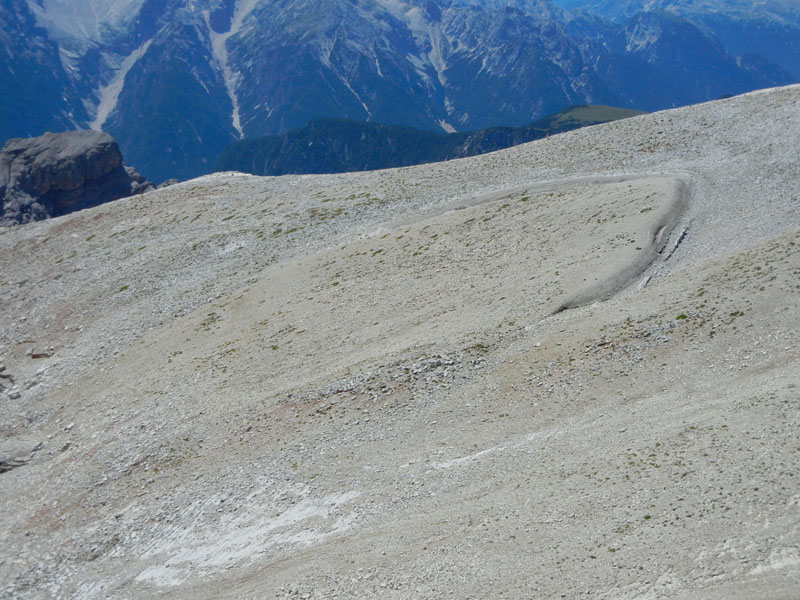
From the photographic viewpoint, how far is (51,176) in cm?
15575

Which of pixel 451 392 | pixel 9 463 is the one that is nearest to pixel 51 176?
pixel 9 463

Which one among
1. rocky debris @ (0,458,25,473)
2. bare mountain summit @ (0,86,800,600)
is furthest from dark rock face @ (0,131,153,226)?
rocky debris @ (0,458,25,473)

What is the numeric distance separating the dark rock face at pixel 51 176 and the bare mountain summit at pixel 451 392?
96.6 metres

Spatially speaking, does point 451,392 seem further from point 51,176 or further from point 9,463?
point 51,176

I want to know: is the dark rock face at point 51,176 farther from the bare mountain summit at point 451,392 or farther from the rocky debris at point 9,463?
the rocky debris at point 9,463

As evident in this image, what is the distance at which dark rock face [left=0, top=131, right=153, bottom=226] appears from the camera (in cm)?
15500

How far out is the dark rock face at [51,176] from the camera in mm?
155000

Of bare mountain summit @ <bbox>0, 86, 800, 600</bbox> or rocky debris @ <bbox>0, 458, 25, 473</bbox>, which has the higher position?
bare mountain summit @ <bbox>0, 86, 800, 600</bbox>

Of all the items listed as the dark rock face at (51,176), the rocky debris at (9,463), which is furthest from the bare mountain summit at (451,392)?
the dark rock face at (51,176)

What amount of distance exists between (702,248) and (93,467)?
3797 centimetres

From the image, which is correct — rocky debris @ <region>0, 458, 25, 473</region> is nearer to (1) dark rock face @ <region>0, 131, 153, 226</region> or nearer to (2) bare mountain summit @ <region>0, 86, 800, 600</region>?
(2) bare mountain summit @ <region>0, 86, 800, 600</region>

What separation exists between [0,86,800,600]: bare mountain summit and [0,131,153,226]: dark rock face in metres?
96.6

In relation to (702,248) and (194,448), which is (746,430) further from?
(194,448)

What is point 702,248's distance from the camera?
43156 mm
